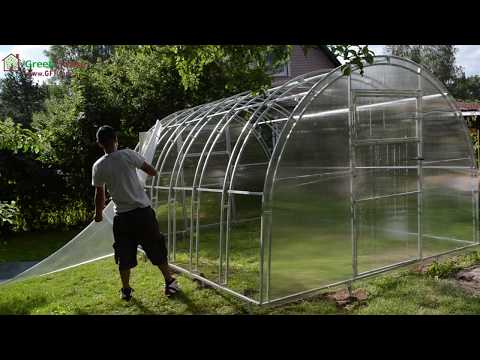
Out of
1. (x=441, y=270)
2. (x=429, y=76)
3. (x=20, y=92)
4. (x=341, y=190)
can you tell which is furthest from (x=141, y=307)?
(x=20, y=92)

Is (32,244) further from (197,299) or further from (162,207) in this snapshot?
(197,299)

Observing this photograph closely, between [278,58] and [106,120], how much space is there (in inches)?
326

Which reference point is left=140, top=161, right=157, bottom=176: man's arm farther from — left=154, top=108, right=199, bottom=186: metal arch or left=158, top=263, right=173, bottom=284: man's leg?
left=154, top=108, right=199, bottom=186: metal arch

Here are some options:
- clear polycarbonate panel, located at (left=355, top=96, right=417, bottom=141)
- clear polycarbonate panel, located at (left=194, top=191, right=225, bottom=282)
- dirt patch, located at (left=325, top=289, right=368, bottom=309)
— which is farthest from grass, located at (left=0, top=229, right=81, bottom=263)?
clear polycarbonate panel, located at (left=355, top=96, right=417, bottom=141)

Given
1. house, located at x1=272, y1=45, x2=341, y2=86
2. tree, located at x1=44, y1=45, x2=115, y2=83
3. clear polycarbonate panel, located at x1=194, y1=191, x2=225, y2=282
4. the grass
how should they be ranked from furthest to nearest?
tree, located at x1=44, y1=45, x2=115, y2=83
house, located at x1=272, y1=45, x2=341, y2=86
the grass
clear polycarbonate panel, located at x1=194, y1=191, x2=225, y2=282

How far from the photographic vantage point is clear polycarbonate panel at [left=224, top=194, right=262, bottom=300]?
19.3 feet

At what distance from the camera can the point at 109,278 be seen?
23.1 feet

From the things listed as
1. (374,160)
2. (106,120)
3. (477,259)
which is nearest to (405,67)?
(374,160)

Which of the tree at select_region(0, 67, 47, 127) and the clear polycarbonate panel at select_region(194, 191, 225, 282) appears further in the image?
the tree at select_region(0, 67, 47, 127)

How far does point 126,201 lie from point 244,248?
10.2ft

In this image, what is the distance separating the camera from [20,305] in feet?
19.5

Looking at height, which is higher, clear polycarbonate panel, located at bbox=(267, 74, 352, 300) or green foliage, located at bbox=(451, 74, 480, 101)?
green foliage, located at bbox=(451, 74, 480, 101)

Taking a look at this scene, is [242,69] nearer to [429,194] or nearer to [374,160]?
[374,160]

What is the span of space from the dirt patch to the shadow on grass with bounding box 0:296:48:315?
3799mm
